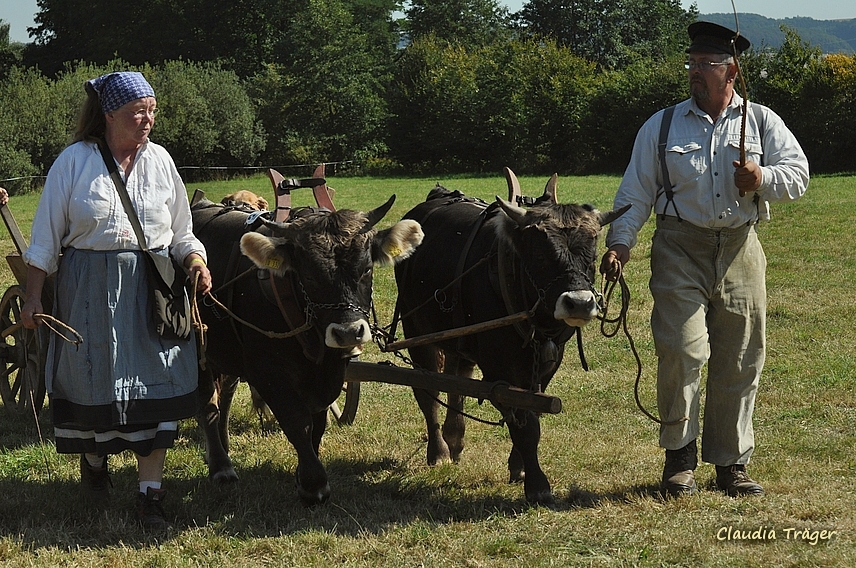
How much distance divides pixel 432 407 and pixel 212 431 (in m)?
1.54

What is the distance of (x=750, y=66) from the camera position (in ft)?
137

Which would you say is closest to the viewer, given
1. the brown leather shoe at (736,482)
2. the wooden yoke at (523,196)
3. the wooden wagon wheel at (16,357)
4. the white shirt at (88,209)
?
the white shirt at (88,209)

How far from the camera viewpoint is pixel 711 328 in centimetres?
567

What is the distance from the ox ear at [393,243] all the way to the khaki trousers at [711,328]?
1.45 metres

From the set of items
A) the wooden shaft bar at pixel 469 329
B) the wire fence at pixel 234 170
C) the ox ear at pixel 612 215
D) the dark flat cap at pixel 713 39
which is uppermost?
the dark flat cap at pixel 713 39

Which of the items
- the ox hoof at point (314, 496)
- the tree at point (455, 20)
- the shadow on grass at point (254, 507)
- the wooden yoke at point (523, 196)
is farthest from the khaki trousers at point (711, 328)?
the tree at point (455, 20)

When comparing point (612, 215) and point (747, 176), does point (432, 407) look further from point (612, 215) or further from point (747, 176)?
point (747, 176)

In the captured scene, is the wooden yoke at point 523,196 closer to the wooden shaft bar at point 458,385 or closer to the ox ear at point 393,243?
the ox ear at point 393,243

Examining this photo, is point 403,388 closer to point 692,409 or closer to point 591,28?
point 692,409

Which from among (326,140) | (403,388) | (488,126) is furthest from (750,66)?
(403,388)

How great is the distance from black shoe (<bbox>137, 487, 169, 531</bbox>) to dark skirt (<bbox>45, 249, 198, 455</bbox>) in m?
0.27

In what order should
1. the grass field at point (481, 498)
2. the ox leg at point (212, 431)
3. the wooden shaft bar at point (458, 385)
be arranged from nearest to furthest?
1. the grass field at point (481, 498)
2. the wooden shaft bar at point (458, 385)
3. the ox leg at point (212, 431)

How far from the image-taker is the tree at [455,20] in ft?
240

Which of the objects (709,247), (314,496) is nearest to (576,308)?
(709,247)
